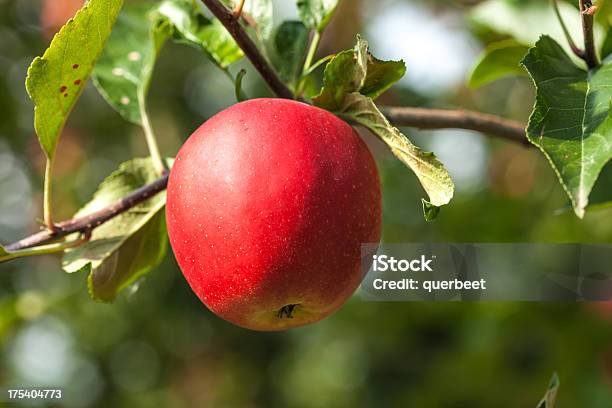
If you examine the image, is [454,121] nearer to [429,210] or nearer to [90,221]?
[429,210]

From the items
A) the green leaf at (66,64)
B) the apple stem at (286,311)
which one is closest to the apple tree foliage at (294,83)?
the green leaf at (66,64)

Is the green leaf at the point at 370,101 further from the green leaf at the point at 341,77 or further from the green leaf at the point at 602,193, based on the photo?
the green leaf at the point at 602,193

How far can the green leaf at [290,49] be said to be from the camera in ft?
3.04

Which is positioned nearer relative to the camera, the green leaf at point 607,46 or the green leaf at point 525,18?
the green leaf at point 607,46

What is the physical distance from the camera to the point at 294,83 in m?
0.92

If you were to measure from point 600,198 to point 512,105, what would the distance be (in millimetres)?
2036

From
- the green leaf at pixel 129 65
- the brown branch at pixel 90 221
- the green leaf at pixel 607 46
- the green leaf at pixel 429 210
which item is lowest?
→ the brown branch at pixel 90 221

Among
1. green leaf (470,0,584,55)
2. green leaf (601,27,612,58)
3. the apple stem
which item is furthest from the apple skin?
green leaf (470,0,584,55)

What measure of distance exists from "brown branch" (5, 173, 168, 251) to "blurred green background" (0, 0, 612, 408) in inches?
7.5

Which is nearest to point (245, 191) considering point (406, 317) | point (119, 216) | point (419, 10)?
point (119, 216)

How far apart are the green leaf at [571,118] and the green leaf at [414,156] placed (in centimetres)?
8

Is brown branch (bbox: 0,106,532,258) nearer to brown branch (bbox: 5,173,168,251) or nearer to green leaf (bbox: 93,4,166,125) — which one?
brown branch (bbox: 5,173,168,251)

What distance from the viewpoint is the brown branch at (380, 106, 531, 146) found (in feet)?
3.16

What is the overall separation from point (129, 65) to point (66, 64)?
43 centimetres
